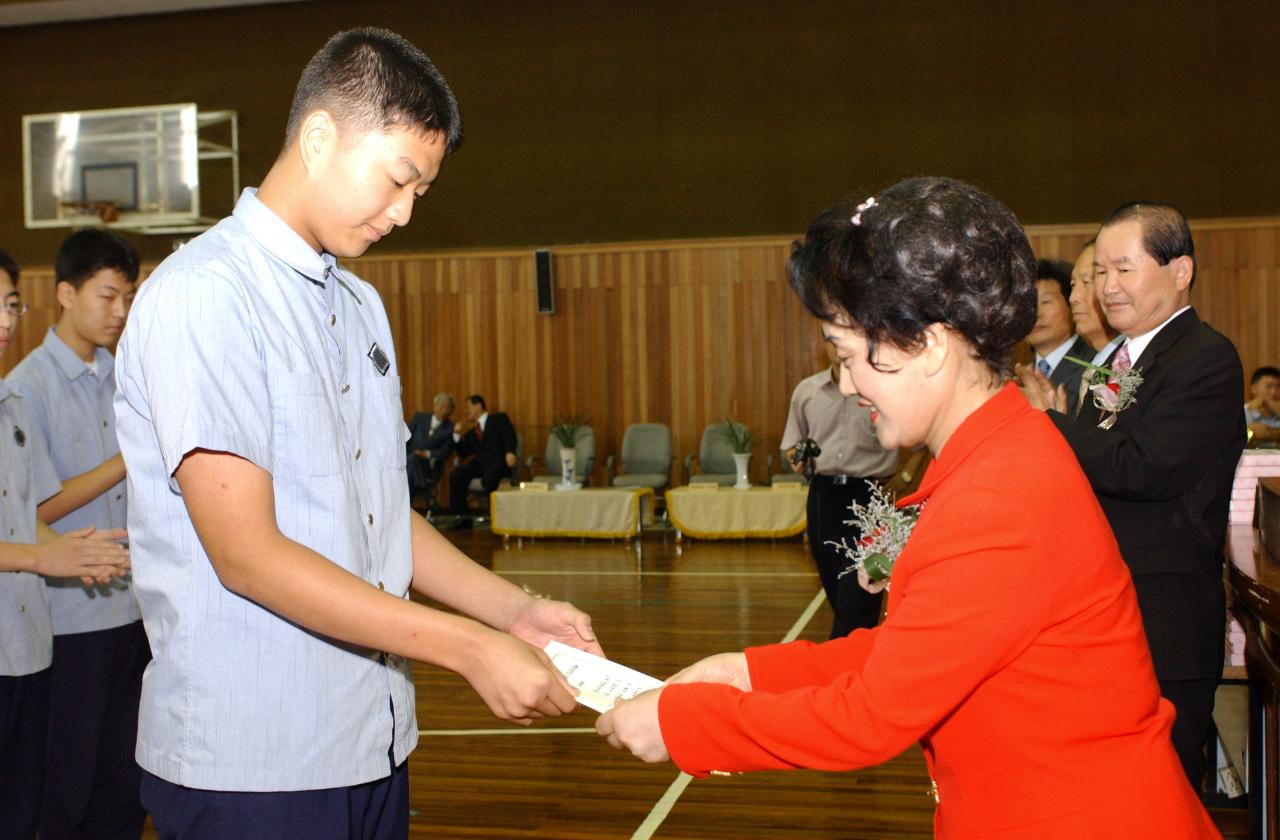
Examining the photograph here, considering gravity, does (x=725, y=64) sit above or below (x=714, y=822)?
above

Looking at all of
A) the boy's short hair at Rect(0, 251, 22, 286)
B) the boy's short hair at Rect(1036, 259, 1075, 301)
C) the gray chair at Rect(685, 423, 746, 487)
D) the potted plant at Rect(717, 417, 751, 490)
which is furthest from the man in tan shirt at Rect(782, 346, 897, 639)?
the gray chair at Rect(685, 423, 746, 487)

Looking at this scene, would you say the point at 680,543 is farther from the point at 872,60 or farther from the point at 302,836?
the point at 302,836

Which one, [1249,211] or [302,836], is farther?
[1249,211]

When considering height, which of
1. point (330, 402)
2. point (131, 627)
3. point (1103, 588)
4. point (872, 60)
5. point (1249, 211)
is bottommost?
point (131, 627)

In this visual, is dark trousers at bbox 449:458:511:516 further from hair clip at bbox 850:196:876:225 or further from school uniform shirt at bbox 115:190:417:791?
hair clip at bbox 850:196:876:225

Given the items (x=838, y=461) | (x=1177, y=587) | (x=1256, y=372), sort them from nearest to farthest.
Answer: (x=1177, y=587) → (x=838, y=461) → (x=1256, y=372)

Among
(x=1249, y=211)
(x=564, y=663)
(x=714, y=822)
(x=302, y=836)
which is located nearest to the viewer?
(x=302, y=836)

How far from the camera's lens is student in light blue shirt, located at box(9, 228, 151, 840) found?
3268 millimetres

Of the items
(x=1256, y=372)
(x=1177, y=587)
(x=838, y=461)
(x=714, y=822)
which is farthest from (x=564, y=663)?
(x=1256, y=372)

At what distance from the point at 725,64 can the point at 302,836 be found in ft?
42.5

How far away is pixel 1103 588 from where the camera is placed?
1477mm

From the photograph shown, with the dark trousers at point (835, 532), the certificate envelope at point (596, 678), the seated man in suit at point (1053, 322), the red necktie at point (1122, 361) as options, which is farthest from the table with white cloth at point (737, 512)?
the certificate envelope at point (596, 678)

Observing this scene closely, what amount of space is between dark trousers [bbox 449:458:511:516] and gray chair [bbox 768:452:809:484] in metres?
2.79

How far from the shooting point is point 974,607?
1393 mm
